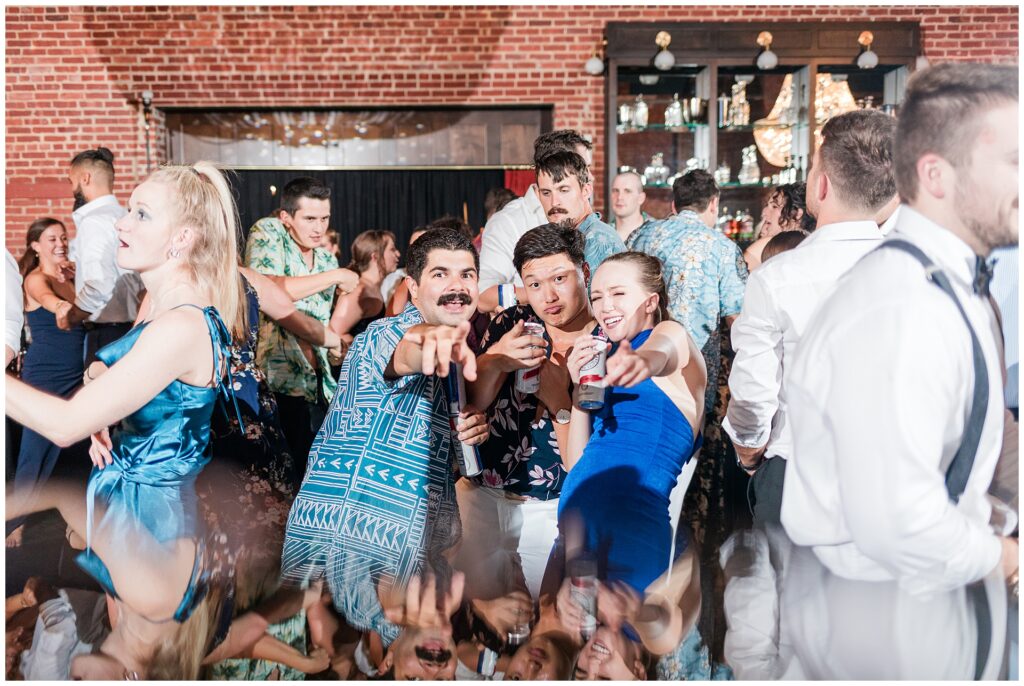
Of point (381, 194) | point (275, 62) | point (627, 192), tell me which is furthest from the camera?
point (381, 194)

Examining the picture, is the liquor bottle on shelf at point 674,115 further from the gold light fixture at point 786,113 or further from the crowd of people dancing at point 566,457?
the crowd of people dancing at point 566,457

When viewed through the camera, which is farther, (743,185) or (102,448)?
(743,185)

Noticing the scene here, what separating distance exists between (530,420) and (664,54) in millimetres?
3535

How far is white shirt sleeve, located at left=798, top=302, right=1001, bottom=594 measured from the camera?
1624mm

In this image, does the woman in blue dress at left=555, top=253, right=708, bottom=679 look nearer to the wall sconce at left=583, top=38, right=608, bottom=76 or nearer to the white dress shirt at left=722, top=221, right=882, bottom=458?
the white dress shirt at left=722, top=221, right=882, bottom=458

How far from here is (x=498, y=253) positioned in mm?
3283

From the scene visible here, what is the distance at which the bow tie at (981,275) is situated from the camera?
181cm

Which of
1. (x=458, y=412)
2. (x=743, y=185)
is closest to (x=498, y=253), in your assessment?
(x=458, y=412)

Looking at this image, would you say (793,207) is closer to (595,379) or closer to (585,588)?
(595,379)

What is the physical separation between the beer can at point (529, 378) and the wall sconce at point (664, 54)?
3.37m

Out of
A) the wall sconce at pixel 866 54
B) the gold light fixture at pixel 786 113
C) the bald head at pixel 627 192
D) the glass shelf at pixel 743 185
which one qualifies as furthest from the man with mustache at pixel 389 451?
the wall sconce at pixel 866 54

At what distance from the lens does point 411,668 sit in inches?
79.4

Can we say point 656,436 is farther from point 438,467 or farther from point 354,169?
point 354,169

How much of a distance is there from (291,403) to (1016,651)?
2974 millimetres
